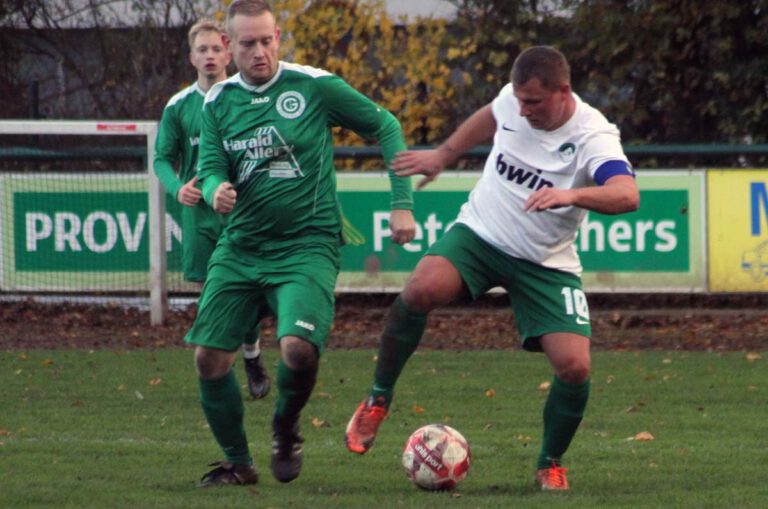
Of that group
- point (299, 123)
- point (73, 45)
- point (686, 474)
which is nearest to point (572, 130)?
point (299, 123)

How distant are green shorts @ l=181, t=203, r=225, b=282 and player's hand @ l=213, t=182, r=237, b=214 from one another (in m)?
3.25

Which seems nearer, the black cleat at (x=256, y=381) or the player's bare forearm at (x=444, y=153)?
the player's bare forearm at (x=444, y=153)

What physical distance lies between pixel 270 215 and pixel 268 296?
355mm

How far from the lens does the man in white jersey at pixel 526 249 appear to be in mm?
6688

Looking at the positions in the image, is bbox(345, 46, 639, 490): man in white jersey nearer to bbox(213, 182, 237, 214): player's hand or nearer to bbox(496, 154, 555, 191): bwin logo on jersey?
bbox(496, 154, 555, 191): bwin logo on jersey

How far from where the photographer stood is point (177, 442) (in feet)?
28.2

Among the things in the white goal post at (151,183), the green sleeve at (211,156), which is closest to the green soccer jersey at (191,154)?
the green sleeve at (211,156)

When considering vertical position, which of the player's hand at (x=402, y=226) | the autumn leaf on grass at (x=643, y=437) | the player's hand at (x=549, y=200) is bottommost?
the autumn leaf on grass at (x=643, y=437)

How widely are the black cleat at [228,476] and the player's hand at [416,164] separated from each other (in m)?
1.50

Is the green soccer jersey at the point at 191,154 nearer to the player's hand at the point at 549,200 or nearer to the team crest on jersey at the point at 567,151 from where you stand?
the team crest on jersey at the point at 567,151

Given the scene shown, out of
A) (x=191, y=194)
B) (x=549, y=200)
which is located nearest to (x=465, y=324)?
(x=191, y=194)

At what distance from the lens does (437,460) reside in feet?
22.8

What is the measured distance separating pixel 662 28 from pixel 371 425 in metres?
11.7

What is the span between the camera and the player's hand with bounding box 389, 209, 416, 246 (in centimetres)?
680
